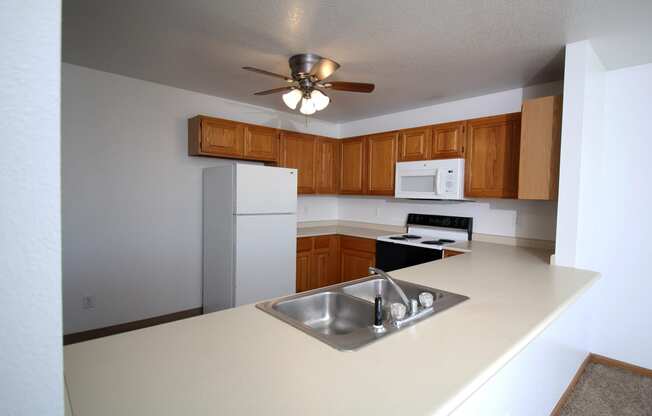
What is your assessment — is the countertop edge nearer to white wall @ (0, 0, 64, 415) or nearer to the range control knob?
the range control knob

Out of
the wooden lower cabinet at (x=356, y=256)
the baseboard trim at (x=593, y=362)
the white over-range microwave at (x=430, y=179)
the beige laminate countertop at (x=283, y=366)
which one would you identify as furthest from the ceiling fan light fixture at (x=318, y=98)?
the baseboard trim at (x=593, y=362)

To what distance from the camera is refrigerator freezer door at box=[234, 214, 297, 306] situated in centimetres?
294

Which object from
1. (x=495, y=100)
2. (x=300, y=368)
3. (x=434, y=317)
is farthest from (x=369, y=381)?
(x=495, y=100)

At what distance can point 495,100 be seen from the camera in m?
3.19

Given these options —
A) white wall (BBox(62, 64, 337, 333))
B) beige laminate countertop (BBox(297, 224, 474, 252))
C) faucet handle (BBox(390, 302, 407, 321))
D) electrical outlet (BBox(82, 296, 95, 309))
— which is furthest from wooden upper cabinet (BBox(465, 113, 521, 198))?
electrical outlet (BBox(82, 296, 95, 309))

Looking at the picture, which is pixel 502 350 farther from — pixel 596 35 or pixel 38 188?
pixel 596 35

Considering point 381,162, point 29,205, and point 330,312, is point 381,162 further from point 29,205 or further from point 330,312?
point 29,205

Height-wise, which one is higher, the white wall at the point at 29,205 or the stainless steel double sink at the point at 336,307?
the white wall at the point at 29,205

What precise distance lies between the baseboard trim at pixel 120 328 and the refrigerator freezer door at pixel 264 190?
1311 mm

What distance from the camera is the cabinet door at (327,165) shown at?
4.15m

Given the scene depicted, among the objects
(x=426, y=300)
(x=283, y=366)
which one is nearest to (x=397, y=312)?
(x=426, y=300)

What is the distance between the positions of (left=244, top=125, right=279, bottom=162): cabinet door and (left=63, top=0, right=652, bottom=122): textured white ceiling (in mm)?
629

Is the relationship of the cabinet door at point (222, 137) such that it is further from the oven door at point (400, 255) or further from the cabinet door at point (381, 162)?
the oven door at point (400, 255)

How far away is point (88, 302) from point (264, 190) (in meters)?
1.80
